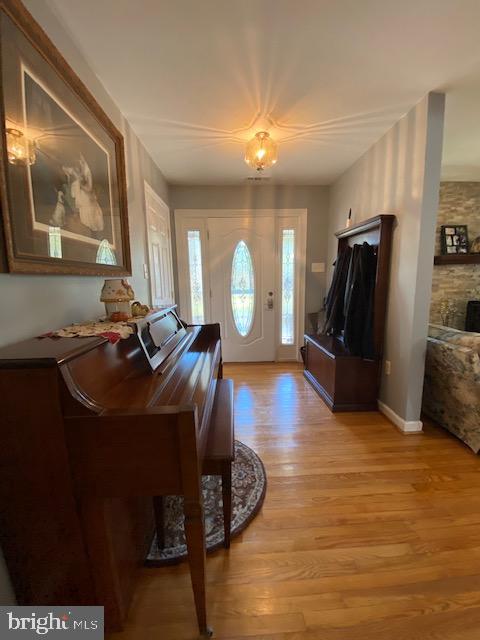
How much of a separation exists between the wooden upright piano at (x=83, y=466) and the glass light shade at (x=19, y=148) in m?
0.62

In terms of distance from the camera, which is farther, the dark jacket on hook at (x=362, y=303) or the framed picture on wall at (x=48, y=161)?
the dark jacket on hook at (x=362, y=303)

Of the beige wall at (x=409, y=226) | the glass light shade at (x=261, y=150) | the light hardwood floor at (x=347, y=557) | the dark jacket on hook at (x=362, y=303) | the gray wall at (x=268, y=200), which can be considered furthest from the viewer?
the gray wall at (x=268, y=200)

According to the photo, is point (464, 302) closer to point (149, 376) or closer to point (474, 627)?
point (474, 627)

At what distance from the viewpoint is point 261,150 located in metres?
1.98

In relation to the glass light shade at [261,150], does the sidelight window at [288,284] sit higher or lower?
lower

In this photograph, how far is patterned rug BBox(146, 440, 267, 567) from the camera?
3.95ft

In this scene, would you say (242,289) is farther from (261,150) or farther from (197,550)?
(197,550)

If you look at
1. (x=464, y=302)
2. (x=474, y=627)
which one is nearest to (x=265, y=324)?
(x=464, y=302)

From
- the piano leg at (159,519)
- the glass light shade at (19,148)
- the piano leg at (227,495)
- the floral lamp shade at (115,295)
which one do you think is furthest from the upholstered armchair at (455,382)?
the glass light shade at (19,148)

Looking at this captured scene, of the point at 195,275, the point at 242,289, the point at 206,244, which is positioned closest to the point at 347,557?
the point at 242,289

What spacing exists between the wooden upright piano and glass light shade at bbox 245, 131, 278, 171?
179 cm

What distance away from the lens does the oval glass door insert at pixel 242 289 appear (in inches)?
140

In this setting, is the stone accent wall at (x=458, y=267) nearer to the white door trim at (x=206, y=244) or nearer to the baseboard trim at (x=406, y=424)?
the white door trim at (x=206, y=244)

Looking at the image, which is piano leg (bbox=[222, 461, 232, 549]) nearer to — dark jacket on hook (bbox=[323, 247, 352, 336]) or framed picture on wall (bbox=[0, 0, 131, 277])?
framed picture on wall (bbox=[0, 0, 131, 277])
